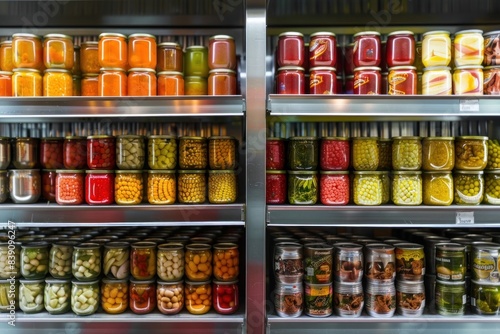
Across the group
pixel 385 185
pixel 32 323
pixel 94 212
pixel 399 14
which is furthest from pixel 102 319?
pixel 399 14

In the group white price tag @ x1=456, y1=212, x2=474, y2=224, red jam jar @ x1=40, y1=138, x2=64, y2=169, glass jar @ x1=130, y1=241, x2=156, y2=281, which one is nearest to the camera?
white price tag @ x1=456, y1=212, x2=474, y2=224

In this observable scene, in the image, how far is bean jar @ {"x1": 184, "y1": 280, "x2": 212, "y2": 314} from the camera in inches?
59.7

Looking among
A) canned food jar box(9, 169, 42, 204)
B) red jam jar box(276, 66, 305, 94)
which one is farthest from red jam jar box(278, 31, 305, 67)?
canned food jar box(9, 169, 42, 204)

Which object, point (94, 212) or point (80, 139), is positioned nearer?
point (94, 212)

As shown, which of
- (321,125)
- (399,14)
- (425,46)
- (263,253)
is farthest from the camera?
(321,125)

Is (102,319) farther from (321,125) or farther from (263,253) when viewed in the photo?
Result: (321,125)

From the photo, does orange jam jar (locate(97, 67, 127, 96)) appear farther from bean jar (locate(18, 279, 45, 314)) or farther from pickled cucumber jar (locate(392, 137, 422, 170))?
pickled cucumber jar (locate(392, 137, 422, 170))

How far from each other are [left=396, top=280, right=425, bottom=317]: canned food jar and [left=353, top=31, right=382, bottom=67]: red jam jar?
0.85 meters

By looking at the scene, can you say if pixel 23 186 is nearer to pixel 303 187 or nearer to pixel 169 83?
pixel 169 83

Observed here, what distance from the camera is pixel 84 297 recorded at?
1.50 metres

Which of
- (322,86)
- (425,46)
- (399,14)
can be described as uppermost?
(399,14)

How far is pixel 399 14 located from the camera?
1.82m

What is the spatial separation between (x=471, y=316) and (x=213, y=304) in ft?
3.16

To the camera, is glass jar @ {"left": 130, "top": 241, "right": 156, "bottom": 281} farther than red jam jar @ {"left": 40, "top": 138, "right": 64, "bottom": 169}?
No
